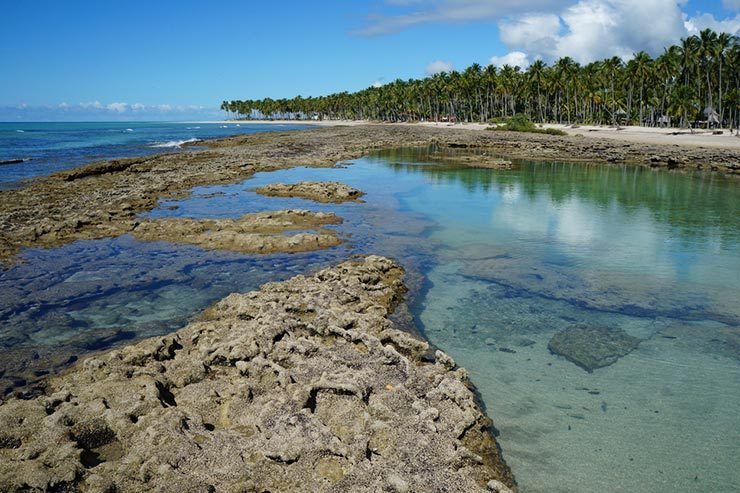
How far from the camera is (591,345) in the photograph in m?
11.9

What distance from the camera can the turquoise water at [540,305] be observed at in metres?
8.32

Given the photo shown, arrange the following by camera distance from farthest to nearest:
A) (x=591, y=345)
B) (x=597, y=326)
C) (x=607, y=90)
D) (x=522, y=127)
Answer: (x=607, y=90), (x=522, y=127), (x=597, y=326), (x=591, y=345)

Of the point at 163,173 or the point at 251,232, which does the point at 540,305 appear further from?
the point at 163,173

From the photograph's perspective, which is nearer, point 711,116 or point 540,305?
point 540,305

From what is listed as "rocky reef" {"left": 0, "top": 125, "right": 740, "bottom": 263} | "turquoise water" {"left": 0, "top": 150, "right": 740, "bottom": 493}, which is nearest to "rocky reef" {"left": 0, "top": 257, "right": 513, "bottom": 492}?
"turquoise water" {"left": 0, "top": 150, "right": 740, "bottom": 493}

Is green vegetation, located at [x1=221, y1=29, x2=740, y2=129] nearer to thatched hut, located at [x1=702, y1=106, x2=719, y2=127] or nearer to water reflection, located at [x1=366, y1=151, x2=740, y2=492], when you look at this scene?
thatched hut, located at [x1=702, y1=106, x2=719, y2=127]

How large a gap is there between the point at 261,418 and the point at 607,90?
12044 cm

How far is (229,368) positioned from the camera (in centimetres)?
956

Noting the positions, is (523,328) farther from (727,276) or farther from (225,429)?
(727,276)

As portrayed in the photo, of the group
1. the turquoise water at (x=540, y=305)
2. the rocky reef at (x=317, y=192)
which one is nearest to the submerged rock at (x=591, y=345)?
the turquoise water at (x=540, y=305)

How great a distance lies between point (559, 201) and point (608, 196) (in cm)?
446

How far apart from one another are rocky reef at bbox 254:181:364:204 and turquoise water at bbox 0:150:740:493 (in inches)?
74.9

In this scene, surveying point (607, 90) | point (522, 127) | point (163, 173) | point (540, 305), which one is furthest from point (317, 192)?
point (607, 90)

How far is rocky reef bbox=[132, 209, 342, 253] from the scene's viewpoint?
19734mm
